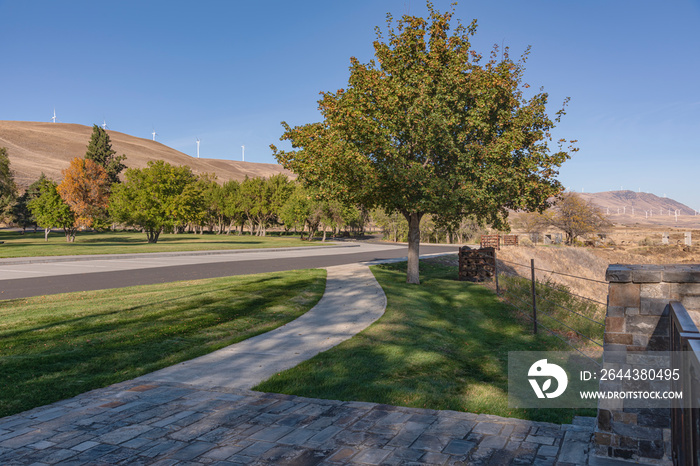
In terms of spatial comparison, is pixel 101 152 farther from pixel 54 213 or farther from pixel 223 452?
pixel 223 452

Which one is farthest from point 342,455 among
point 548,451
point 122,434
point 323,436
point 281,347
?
point 281,347

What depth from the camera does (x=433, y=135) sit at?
14.0 m

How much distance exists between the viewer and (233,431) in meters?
4.27

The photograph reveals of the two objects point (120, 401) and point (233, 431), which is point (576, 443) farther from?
point (120, 401)

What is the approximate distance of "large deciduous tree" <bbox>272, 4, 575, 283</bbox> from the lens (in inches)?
564

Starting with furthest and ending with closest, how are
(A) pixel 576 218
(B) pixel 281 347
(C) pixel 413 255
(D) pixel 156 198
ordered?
(D) pixel 156 198
(A) pixel 576 218
(C) pixel 413 255
(B) pixel 281 347

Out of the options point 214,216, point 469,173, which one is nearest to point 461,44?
point 469,173

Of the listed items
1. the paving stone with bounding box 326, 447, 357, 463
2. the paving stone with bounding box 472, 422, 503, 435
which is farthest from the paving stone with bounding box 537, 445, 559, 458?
the paving stone with bounding box 326, 447, 357, 463

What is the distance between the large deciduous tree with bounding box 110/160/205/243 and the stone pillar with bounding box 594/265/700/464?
1939 inches

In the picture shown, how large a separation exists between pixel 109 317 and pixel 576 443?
1007cm

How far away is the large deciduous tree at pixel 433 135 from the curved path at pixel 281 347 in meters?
4.45

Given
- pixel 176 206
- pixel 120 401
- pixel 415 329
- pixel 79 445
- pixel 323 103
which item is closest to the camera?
pixel 79 445

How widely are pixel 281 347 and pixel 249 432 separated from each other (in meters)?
3.57

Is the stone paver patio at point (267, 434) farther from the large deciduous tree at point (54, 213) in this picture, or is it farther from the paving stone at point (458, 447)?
the large deciduous tree at point (54, 213)
